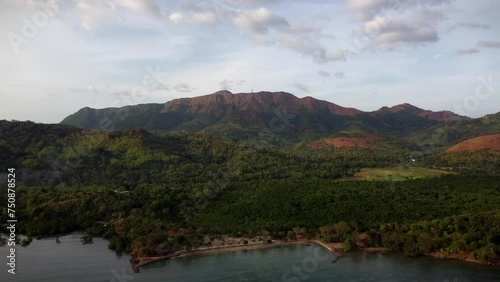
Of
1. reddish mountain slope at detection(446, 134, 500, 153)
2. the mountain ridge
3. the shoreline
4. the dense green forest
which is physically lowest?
the shoreline

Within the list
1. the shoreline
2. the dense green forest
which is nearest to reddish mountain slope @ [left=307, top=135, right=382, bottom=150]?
the dense green forest

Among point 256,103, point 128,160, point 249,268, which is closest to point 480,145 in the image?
point 128,160

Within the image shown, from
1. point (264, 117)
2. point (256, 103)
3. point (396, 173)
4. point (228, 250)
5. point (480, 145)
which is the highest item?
point (256, 103)

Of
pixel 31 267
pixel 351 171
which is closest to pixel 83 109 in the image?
pixel 351 171

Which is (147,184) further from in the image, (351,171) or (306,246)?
(351,171)

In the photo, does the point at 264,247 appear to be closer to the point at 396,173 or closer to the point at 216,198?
the point at 216,198

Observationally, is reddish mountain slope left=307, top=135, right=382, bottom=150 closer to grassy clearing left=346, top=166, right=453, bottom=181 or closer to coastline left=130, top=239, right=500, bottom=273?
grassy clearing left=346, top=166, right=453, bottom=181
